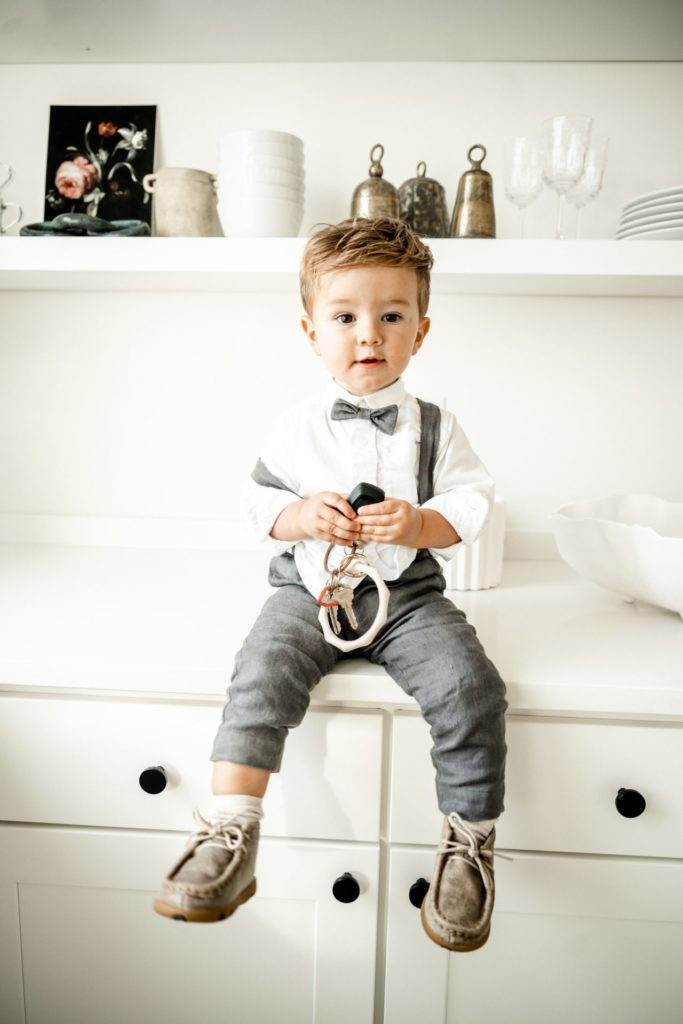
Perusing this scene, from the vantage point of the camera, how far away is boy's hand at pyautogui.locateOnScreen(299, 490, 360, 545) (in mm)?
807

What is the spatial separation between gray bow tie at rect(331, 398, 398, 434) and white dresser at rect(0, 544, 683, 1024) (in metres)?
0.31

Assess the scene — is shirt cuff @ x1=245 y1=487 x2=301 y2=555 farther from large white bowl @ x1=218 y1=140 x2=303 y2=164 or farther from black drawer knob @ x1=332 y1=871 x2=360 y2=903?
large white bowl @ x1=218 y1=140 x2=303 y2=164

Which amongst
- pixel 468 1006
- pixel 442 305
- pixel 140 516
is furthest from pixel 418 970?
pixel 442 305

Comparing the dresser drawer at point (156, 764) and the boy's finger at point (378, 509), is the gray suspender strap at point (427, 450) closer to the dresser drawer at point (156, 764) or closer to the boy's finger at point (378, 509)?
the boy's finger at point (378, 509)

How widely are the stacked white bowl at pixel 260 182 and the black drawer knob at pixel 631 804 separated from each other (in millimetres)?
929

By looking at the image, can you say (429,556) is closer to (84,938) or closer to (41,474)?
(84,938)

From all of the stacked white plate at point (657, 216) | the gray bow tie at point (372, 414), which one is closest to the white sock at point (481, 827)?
the gray bow tie at point (372, 414)

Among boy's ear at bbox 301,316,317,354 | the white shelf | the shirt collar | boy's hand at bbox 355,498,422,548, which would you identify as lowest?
boy's hand at bbox 355,498,422,548

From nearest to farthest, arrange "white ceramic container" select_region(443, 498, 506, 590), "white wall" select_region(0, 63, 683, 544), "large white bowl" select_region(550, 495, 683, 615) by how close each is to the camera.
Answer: "large white bowl" select_region(550, 495, 683, 615), "white ceramic container" select_region(443, 498, 506, 590), "white wall" select_region(0, 63, 683, 544)

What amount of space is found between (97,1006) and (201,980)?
5.8 inches

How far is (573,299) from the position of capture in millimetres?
1312

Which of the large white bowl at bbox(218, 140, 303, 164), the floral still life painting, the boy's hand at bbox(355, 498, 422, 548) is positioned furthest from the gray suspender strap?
the floral still life painting

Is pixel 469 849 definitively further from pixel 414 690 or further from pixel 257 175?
pixel 257 175

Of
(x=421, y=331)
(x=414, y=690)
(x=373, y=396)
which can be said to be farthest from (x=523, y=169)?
(x=414, y=690)
